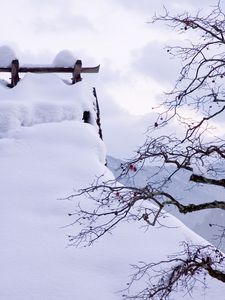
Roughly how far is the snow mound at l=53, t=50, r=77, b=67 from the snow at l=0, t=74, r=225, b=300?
155cm

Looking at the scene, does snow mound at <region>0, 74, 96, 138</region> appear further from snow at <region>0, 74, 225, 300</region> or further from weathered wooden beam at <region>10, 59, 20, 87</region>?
weathered wooden beam at <region>10, 59, 20, 87</region>

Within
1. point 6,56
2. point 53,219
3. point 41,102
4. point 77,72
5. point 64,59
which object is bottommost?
point 53,219

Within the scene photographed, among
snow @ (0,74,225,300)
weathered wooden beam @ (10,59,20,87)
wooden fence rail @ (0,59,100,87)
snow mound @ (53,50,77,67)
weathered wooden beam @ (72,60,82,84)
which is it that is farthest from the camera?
snow mound @ (53,50,77,67)

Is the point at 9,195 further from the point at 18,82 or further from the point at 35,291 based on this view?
the point at 18,82

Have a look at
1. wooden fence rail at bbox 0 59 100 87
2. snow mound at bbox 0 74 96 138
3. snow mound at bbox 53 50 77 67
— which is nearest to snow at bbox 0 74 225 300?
snow mound at bbox 0 74 96 138

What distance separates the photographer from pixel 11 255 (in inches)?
289

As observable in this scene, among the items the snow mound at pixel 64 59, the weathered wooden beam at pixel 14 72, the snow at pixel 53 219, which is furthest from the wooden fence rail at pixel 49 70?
the snow at pixel 53 219

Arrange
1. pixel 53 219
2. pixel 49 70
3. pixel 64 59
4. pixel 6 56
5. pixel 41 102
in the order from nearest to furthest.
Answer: pixel 53 219 → pixel 41 102 → pixel 6 56 → pixel 49 70 → pixel 64 59

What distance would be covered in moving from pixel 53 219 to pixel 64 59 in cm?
807

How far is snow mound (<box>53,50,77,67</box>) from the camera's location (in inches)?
610

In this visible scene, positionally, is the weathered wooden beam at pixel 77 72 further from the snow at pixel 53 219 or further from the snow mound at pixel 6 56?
the snow mound at pixel 6 56

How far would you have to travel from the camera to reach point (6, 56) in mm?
15070

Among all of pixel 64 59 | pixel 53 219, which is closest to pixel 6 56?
pixel 64 59

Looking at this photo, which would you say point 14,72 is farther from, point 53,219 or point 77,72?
point 53,219
